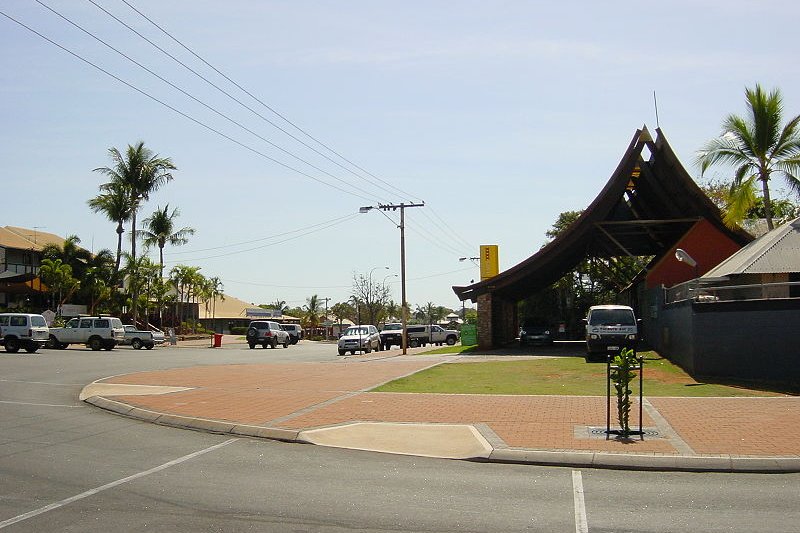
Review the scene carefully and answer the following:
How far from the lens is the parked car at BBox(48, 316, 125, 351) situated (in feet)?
146

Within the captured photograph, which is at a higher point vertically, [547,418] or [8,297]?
[8,297]

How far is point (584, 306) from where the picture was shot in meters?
62.0

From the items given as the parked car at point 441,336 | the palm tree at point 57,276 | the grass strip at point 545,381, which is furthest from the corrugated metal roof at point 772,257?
the palm tree at point 57,276

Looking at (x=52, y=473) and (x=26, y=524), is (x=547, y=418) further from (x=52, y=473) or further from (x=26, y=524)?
(x=26, y=524)

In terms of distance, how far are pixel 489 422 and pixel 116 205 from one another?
179ft

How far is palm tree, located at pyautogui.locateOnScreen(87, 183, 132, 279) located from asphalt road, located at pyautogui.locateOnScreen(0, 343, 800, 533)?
173ft

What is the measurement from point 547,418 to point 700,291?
958cm

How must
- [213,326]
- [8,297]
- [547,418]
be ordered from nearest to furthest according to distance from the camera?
[547,418] → [8,297] → [213,326]

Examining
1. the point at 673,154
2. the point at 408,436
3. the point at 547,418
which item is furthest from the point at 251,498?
the point at 673,154

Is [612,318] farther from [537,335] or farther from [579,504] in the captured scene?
[579,504]

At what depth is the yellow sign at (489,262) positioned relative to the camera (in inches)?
1927

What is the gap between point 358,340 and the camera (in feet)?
148

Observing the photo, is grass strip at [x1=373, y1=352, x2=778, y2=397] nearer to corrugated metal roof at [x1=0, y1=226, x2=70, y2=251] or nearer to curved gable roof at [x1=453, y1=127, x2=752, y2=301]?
curved gable roof at [x1=453, y1=127, x2=752, y2=301]

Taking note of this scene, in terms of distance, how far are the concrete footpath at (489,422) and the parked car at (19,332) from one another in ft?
70.2
